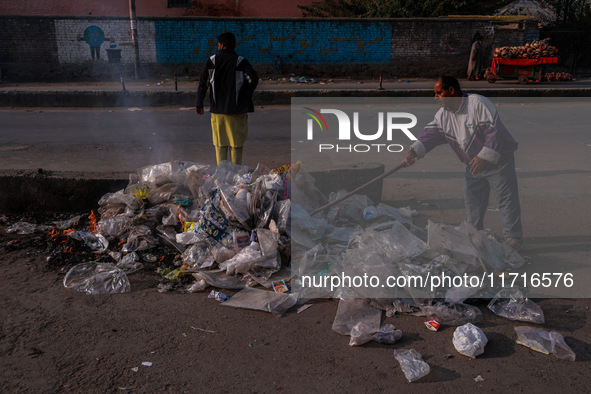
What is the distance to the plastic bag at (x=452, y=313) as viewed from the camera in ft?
10.0

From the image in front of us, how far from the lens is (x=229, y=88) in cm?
523

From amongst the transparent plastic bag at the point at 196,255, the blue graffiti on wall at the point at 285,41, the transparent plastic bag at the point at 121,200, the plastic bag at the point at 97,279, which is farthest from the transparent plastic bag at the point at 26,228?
the blue graffiti on wall at the point at 285,41

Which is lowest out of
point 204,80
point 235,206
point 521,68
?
point 235,206

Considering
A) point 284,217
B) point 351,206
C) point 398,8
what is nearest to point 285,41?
point 398,8

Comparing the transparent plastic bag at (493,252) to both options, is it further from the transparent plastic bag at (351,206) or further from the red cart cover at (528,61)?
the red cart cover at (528,61)

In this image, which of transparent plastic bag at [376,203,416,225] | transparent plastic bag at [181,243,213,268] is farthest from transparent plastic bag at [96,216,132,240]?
transparent plastic bag at [376,203,416,225]

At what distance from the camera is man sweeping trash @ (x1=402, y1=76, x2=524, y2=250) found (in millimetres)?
3811

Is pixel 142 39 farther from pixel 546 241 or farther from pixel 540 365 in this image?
pixel 540 365

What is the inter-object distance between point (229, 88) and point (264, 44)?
41.3ft

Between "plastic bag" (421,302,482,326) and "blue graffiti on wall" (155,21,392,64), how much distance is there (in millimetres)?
15003

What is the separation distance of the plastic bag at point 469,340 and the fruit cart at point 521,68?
14.1 meters

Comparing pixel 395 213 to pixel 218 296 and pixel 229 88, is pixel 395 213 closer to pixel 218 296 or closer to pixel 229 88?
pixel 218 296

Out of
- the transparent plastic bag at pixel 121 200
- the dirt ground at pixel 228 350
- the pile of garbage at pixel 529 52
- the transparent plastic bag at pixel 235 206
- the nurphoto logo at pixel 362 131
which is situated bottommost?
the dirt ground at pixel 228 350

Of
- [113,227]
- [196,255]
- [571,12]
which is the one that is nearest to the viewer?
[196,255]
